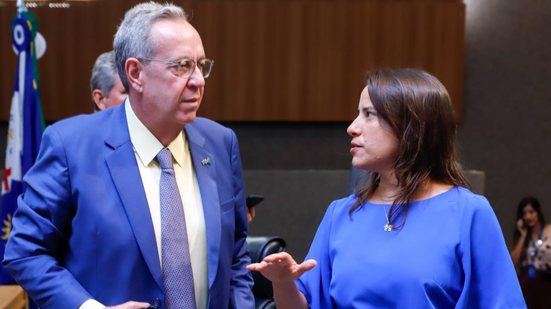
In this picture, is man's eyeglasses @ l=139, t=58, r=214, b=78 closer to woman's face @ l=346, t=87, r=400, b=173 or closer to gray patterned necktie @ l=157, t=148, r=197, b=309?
gray patterned necktie @ l=157, t=148, r=197, b=309

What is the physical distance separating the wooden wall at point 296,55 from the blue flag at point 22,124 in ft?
4.11

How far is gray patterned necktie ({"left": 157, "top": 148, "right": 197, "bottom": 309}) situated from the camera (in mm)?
2010

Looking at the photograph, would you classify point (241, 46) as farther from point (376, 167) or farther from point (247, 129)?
point (376, 167)

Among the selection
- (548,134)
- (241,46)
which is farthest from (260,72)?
(548,134)

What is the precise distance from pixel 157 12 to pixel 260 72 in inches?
160

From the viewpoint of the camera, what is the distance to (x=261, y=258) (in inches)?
131

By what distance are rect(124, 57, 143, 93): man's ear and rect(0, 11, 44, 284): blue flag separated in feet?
9.01

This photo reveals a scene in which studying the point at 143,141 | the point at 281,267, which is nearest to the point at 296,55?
the point at 143,141

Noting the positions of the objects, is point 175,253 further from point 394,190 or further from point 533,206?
point 533,206

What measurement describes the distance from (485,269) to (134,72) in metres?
1.02

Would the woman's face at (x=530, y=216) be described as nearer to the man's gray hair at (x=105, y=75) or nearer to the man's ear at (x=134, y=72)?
the man's gray hair at (x=105, y=75)

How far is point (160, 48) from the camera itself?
203 centimetres

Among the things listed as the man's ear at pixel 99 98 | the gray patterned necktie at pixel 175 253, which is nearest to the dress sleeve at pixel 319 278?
the gray patterned necktie at pixel 175 253

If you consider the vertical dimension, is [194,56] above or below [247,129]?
above
